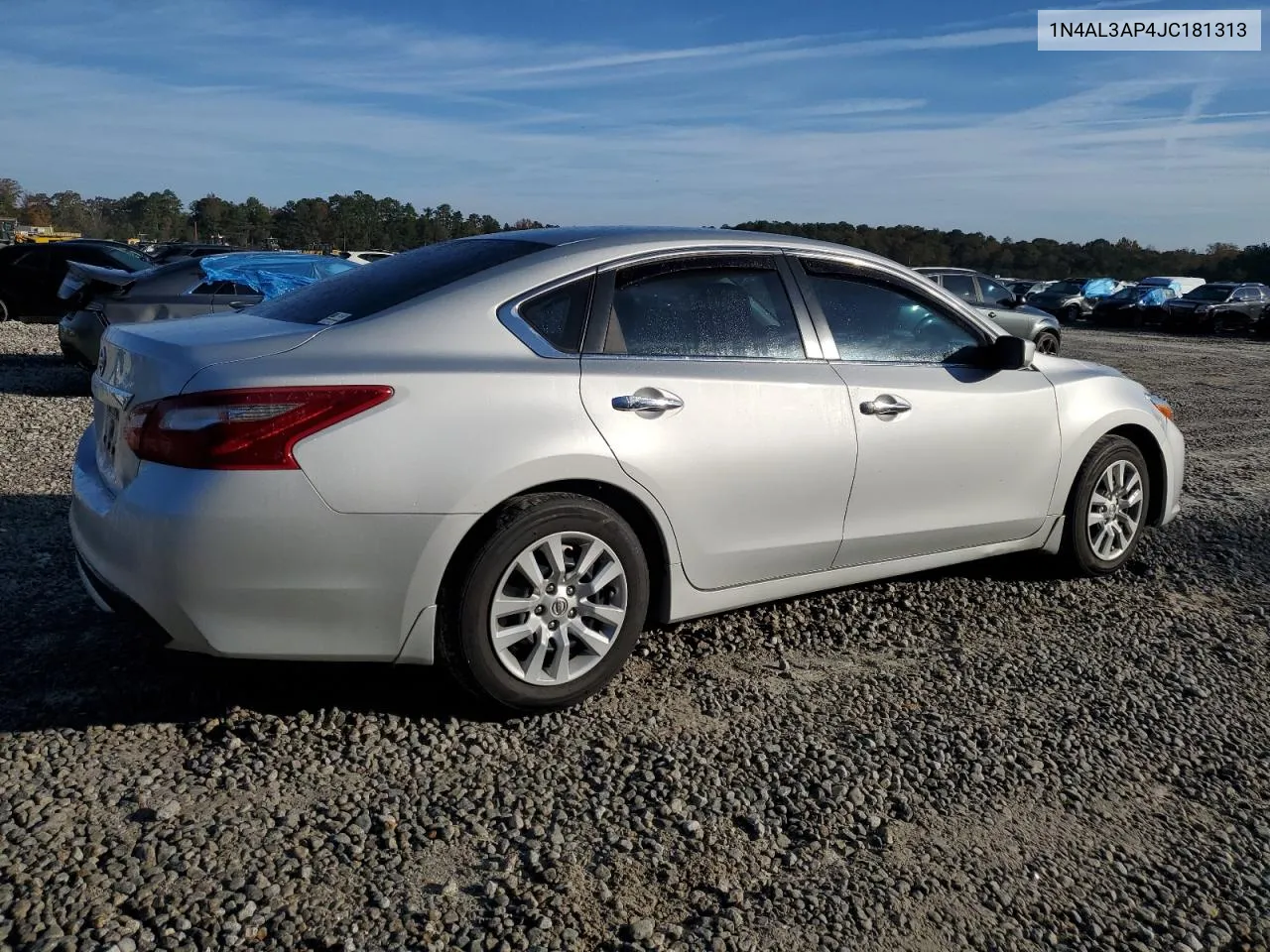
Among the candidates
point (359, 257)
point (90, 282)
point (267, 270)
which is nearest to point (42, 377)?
point (90, 282)

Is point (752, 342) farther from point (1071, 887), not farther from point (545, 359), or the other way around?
point (1071, 887)

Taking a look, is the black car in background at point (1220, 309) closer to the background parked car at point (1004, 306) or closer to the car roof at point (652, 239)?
the background parked car at point (1004, 306)

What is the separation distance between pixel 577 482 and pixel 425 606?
0.63 metres

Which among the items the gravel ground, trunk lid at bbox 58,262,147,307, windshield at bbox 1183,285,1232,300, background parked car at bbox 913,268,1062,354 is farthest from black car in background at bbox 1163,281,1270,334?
the gravel ground

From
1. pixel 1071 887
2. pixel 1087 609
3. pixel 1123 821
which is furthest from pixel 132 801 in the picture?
pixel 1087 609

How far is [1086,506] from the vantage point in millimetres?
5176

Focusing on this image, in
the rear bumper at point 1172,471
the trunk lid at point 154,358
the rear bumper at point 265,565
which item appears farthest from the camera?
the rear bumper at point 1172,471

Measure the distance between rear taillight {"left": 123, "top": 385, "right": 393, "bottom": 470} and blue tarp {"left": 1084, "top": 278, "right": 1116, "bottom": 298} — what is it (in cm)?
4006

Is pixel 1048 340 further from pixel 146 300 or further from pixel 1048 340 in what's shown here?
pixel 146 300

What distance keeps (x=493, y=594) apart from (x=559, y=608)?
0.78 feet

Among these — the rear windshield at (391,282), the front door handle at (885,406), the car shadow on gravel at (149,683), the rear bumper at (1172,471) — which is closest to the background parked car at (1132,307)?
the rear bumper at (1172,471)

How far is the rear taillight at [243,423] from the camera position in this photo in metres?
3.17

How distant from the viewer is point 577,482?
3.65 m

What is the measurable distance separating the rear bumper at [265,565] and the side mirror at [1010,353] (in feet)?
8.34
